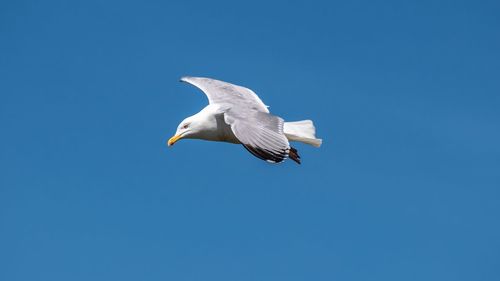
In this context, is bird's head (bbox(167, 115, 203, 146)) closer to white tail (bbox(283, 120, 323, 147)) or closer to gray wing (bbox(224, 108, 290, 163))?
gray wing (bbox(224, 108, 290, 163))

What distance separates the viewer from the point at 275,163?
7.86 m

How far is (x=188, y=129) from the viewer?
10031mm

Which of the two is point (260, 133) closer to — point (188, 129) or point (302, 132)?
point (188, 129)

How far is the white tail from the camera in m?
10.3

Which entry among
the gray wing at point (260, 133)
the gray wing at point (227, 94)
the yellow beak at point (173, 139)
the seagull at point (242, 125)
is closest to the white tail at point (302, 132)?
the seagull at point (242, 125)

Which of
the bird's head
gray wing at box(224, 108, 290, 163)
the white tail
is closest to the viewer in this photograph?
gray wing at box(224, 108, 290, 163)

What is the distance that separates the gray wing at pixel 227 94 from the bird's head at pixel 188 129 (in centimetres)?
42

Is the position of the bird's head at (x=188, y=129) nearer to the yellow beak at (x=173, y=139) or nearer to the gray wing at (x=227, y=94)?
the yellow beak at (x=173, y=139)

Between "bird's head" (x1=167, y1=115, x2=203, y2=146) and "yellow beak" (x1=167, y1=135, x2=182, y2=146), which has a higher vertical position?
"bird's head" (x1=167, y1=115, x2=203, y2=146)

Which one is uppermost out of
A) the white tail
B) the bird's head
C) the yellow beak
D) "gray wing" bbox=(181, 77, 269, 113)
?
"gray wing" bbox=(181, 77, 269, 113)

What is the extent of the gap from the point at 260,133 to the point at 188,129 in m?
1.72

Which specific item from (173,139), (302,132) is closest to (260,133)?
(173,139)

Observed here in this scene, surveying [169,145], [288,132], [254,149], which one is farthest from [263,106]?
[254,149]

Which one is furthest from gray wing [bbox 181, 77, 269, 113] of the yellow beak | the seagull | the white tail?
the yellow beak
